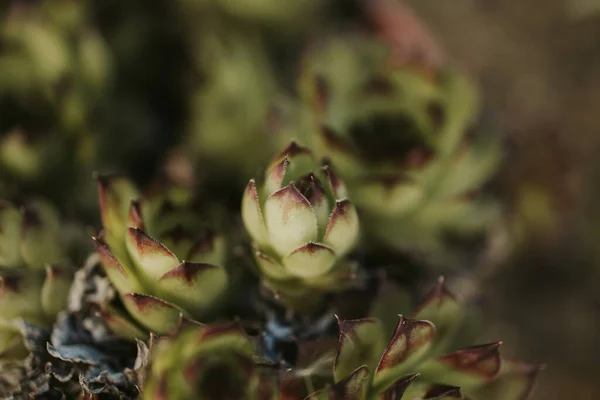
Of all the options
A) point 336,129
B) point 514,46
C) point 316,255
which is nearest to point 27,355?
point 316,255

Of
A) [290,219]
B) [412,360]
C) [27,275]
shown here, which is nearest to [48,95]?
[27,275]

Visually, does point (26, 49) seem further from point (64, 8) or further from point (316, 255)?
point (316, 255)

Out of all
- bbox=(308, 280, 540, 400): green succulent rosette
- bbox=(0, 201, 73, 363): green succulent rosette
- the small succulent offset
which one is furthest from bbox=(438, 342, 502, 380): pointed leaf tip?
bbox=(0, 201, 73, 363): green succulent rosette

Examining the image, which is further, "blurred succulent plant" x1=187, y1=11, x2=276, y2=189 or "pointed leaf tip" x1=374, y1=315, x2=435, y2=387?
"blurred succulent plant" x1=187, y1=11, x2=276, y2=189

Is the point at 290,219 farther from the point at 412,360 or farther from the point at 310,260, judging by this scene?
the point at 412,360

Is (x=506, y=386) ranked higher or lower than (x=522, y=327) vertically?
lower

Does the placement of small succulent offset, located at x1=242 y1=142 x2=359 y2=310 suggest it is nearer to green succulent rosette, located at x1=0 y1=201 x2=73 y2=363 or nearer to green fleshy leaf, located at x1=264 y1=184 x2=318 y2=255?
green fleshy leaf, located at x1=264 y1=184 x2=318 y2=255
